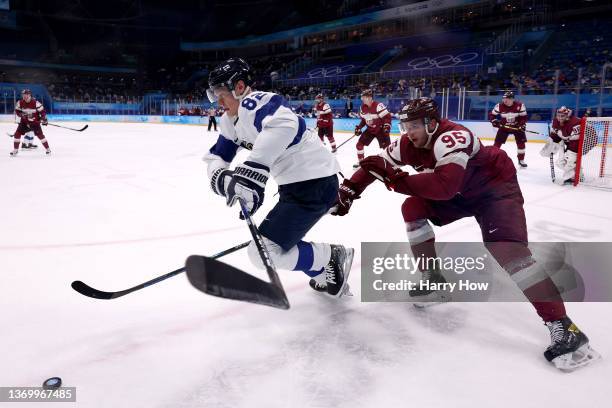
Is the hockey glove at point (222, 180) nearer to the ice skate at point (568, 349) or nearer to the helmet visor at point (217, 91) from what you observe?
the helmet visor at point (217, 91)

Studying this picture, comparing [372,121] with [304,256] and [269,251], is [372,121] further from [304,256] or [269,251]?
[269,251]

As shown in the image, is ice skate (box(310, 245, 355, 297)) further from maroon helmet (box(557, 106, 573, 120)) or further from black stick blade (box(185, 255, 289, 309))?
maroon helmet (box(557, 106, 573, 120))

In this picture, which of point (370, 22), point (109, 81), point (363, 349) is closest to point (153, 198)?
point (363, 349)

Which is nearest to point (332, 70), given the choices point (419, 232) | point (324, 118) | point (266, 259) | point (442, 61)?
point (442, 61)

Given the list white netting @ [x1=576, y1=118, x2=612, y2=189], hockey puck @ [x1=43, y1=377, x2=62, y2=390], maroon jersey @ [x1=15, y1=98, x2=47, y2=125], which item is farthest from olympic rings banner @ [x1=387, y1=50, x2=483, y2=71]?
hockey puck @ [x1=43, y1=377, x2=62, y2=390]

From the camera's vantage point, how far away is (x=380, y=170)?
73.5 inches

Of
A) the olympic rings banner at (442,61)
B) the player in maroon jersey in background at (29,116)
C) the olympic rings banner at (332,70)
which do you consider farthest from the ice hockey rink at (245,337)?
the olympic rings banner at (332,70)

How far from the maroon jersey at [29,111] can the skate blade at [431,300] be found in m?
8.74

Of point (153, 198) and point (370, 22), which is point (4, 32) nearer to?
point (370, 22)

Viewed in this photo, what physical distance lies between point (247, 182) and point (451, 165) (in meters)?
0.78

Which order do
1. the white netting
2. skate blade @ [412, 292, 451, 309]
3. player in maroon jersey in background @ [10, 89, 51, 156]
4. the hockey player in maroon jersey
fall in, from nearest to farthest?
the hockey player in maroon jersey, skate blade @ [412, 292, 451, 309], the white netting, player in maroon jersey in background @ [10, 89, 51, 156]

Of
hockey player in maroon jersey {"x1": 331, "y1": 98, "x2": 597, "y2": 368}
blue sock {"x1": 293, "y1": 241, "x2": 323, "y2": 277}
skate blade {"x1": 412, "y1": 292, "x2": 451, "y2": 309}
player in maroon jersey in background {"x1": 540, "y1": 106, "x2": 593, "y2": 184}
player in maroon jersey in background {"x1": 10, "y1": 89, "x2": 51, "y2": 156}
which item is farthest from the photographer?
player in maroon jersey in background {"x1": 10, "y1": 89, "x2": 51, "y2": 156}

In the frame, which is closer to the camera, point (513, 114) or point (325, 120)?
point (513, 114)

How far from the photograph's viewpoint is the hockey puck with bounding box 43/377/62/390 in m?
1.54
